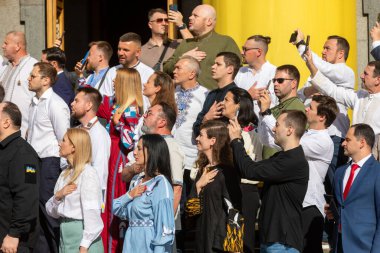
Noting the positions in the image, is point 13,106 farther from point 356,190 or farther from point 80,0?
point 80,0

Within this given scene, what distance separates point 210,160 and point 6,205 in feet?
6.39

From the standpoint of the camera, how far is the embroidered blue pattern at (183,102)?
12.7 meters

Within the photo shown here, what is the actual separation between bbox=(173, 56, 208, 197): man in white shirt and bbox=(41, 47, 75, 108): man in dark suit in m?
1.69

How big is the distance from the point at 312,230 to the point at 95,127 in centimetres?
258

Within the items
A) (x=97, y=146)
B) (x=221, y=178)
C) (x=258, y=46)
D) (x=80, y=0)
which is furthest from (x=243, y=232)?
(x=80, y=0)

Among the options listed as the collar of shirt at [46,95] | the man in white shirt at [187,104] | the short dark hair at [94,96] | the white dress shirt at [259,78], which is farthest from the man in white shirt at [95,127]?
the white dress shirt at [259,78]

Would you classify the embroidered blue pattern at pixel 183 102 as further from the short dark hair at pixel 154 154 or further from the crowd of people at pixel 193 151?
the short dark hair at pixel 154 154

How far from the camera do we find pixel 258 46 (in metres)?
13.2

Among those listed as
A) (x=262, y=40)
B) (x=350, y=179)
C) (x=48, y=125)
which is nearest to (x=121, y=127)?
(x=48, y=125)

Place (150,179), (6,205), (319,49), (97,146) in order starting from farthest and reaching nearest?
1. (319,49)
2. (97,146)
3. (6,205)
4. (150,179)

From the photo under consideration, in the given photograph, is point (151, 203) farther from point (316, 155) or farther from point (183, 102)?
point (183, 102)

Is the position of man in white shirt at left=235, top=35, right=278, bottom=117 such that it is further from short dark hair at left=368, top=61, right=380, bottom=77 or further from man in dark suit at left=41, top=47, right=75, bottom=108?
man in dark suit at left=41, top=47, right=75, bottom=108

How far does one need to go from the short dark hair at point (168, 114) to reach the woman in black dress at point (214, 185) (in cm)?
42

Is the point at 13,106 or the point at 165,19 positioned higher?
the point at 165,19
